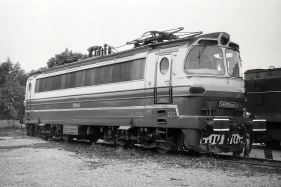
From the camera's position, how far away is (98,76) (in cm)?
1464

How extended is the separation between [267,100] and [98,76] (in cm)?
699

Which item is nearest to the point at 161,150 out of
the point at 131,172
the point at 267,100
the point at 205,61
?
the point at 205,61

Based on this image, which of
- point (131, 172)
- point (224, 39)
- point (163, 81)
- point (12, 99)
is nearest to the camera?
point (131, 172)

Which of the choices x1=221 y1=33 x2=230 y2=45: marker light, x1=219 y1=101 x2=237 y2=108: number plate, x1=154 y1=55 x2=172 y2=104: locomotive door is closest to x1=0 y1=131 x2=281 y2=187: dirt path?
x1=219 y1=101 x2=237 y2=108: number plate

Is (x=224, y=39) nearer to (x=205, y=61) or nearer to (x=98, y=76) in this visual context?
(x=205, y=61)

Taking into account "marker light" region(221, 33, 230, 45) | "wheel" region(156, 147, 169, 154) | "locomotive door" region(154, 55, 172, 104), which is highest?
"marker light" region(221, 33, 230, 45)

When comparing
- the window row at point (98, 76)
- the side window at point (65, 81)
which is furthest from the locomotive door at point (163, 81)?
the side window at point (65, 81)

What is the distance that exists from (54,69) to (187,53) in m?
10.2

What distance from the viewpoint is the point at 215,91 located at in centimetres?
1055

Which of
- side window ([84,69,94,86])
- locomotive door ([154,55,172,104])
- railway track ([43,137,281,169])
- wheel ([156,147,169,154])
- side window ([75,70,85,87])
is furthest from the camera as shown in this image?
side window ([75,70,85,87])

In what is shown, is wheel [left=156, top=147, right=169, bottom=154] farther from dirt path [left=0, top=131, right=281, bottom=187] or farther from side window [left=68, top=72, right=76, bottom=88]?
side window [left=68, top=72, right=76, bottom=88]

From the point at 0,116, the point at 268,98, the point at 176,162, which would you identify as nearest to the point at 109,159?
the point at 176,162

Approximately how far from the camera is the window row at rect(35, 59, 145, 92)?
41.2ft

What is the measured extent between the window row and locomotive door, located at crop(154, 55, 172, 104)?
87cm
